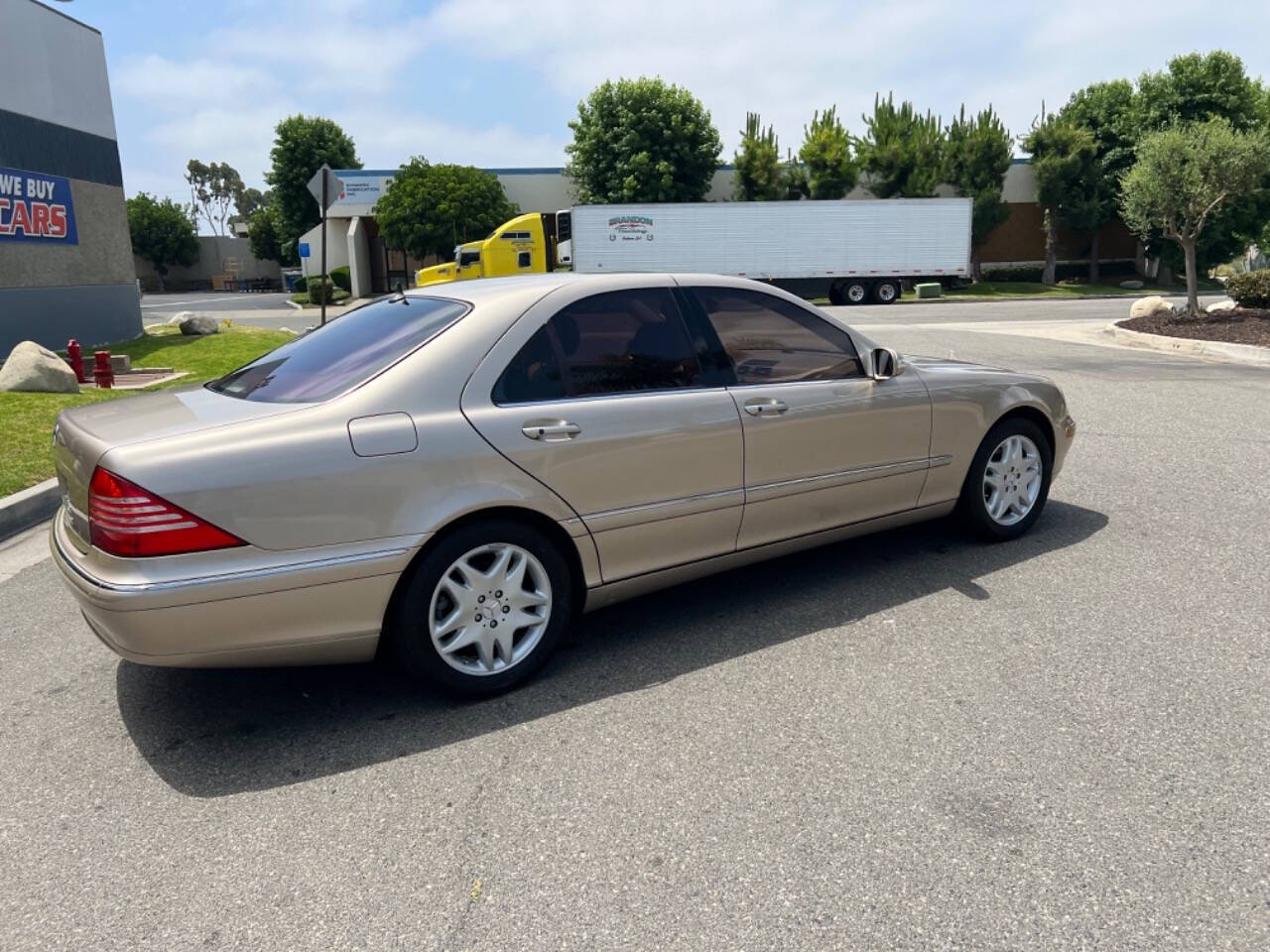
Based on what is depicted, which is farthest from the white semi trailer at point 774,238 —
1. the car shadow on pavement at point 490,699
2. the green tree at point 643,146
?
the car shadow on pavement at point 490,699

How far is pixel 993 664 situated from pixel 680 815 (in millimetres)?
1586

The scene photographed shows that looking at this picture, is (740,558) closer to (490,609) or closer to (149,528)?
(490,609)

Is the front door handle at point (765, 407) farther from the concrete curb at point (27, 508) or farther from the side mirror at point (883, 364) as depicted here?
the concrete curb at point (27, 508)

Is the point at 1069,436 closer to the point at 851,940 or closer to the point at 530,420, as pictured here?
the point at 530,420

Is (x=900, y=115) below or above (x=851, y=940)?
above

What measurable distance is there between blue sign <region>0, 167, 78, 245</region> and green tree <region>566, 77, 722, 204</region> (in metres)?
30.4

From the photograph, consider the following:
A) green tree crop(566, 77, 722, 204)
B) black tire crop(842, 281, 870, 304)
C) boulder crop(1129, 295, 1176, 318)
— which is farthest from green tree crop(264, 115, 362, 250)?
boulder crop(1129, 295, 1176, 318)

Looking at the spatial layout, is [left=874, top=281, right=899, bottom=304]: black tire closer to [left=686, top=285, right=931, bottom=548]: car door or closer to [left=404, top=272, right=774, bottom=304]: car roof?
[left=686, top=285, right=931, bottom=548]: car door

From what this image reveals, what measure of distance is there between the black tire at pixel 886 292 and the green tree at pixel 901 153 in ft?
31.4

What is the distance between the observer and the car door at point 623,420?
349 centimetres

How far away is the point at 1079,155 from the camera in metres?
41.4

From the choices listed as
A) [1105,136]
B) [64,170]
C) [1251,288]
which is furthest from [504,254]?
[1105,136]

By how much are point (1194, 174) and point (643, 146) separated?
102 ft

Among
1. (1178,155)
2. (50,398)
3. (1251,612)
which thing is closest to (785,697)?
(1251,612)
